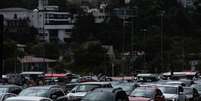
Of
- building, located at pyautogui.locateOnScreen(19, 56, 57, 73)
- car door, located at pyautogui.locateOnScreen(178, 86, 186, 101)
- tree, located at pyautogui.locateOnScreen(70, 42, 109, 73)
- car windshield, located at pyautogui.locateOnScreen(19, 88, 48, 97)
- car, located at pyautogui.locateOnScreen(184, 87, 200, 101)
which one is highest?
car windshield, located at pyautogui.locateOnScreen(19, 88, 48, 97)

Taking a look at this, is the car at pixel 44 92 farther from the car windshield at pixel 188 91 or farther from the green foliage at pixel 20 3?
the green foliage at pixel 20 3

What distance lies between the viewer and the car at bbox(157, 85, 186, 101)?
107ft

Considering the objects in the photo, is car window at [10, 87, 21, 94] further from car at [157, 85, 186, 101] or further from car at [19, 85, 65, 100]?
car at [157, 85, 186, 101]

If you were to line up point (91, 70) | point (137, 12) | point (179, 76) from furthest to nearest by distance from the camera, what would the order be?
point (137, 12) < point (91, 70) < point (179, 76)

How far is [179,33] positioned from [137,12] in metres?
17.8

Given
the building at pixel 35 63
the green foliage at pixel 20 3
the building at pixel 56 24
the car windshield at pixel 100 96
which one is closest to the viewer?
the car windshield at pixel 100 96

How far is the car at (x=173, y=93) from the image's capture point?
32750 millimetres

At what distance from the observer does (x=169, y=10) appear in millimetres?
141000

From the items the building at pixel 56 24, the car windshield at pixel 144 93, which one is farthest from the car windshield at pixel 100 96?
the building at pixel 56 24

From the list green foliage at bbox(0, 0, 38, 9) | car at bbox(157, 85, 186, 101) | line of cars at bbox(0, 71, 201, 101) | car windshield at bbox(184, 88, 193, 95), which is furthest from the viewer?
green foliage at bbox(0, 0, 38, 9)

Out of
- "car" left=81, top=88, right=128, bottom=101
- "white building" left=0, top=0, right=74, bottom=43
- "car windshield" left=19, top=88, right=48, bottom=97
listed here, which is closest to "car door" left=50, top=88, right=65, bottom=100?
"car windshield" left=19, top=88, right=48, bottom=97

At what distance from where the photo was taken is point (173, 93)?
33594 millimetres

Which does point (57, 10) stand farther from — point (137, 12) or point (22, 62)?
point (22, 62)

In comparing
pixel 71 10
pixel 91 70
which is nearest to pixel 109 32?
Result: pixel 71 10
